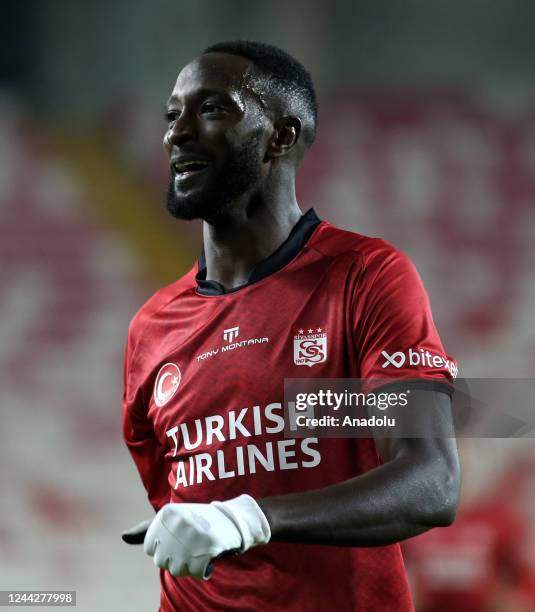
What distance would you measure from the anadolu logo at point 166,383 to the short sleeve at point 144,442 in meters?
0.06

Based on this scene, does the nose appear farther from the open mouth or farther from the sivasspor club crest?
the sivasspor club crest

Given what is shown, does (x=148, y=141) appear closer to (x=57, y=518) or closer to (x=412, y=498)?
(x=57, y=518)

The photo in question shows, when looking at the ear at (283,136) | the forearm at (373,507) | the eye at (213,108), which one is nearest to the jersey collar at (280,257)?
the ear at (283,136)

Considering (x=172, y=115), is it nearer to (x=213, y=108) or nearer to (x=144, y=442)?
(x=213, y=108)

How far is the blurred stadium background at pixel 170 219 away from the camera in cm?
298

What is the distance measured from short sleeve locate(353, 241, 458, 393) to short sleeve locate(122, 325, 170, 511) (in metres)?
0.44

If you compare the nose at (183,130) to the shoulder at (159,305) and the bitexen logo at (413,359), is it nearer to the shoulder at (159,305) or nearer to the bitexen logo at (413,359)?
the shoulder at (159,305)

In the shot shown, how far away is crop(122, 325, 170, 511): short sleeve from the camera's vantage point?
1619mm

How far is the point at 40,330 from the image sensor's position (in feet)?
10.5

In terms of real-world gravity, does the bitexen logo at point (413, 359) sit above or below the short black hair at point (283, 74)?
below

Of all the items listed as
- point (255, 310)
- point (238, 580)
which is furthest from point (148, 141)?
point (238, 580)

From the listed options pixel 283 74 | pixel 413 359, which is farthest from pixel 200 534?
pixel 283 74

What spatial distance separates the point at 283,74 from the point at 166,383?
0.56m

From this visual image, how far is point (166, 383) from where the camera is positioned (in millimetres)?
1531
